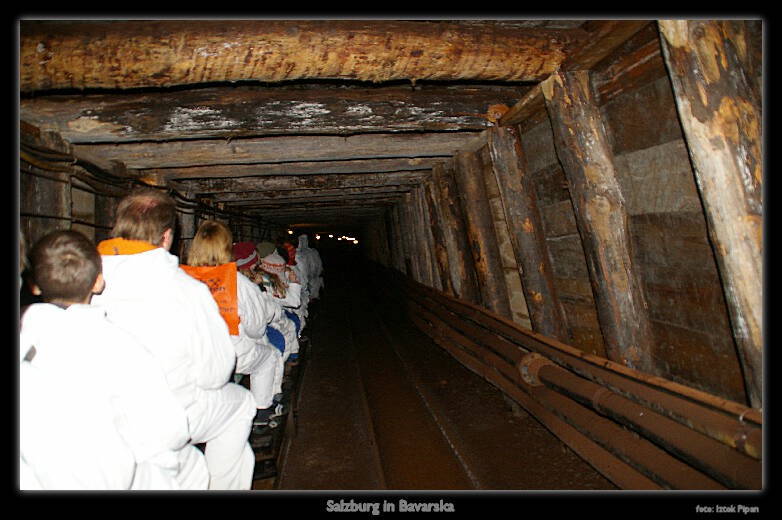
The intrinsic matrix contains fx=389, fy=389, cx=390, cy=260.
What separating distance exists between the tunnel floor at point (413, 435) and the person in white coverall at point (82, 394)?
6.79 feet

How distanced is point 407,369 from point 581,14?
533cm

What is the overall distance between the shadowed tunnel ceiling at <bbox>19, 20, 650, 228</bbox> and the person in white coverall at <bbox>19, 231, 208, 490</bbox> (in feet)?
4.50

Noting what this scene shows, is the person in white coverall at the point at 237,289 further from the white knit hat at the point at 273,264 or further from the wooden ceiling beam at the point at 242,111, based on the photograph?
the white knit hat at the point at 273,264

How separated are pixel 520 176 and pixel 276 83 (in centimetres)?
243

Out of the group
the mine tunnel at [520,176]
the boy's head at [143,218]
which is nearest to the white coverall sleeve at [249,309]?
the boy's head at [143,218]

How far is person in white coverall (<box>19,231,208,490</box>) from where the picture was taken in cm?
137

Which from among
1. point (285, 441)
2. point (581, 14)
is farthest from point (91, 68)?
point (285, 441)

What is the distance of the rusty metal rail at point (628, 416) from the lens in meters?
1.93

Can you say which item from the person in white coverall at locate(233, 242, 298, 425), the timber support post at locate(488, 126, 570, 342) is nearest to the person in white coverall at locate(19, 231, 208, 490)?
the person in white coverall at locate(233, 242, 298, 425)

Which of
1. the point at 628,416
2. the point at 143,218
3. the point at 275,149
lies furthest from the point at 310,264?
the point at 628,416

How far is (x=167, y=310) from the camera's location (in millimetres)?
2070

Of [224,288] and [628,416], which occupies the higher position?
[224,288]

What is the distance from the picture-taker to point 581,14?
2.25 m

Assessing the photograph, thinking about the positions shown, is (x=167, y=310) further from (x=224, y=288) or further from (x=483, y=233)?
(x=483, y=233)
